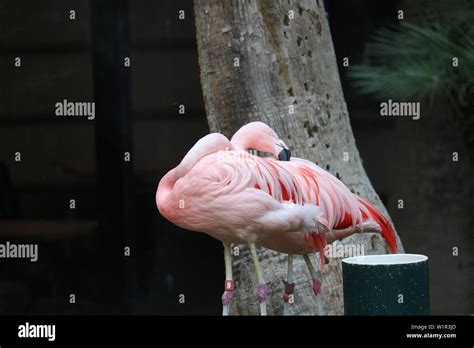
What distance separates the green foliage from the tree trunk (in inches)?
7.9

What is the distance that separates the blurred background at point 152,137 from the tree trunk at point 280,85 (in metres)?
0.06

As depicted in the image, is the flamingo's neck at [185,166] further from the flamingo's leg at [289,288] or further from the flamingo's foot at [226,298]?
the flamingo's leg at [289,288]

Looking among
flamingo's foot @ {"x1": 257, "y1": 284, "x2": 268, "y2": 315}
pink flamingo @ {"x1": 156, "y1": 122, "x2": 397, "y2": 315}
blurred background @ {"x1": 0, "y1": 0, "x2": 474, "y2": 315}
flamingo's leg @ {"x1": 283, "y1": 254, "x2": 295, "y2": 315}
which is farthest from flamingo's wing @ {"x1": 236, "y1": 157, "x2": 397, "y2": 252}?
flamingo's foot @ {"x1": 257, "y1": 284, "x2": 268, "y2": 315}

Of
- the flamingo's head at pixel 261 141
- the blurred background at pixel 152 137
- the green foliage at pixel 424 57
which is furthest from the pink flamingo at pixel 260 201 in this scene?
the green foliage at pixel 424 57

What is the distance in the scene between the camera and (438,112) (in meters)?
4.30

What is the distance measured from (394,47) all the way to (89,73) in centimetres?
149

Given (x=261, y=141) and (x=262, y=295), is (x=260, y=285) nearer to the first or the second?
(x=262, y=295)

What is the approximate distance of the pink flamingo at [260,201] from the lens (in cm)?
409

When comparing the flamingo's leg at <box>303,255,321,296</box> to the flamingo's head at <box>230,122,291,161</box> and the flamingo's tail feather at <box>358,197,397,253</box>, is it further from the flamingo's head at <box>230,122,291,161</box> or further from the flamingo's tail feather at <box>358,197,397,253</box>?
the flamingo's head at <box>230,122,291,161</box>

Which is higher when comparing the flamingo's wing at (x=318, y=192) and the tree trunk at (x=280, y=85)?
the tree trunk at (x=280, y=85)

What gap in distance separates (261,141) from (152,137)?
0.54m

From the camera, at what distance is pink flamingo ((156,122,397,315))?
161 inches

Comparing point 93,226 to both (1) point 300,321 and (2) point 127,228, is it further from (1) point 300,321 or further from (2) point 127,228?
(1) point 300,321

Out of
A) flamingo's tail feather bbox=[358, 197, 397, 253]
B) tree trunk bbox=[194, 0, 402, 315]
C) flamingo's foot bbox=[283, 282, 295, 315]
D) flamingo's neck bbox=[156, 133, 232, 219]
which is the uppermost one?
tree trunk bbox=[194, 0, 402, 315]
